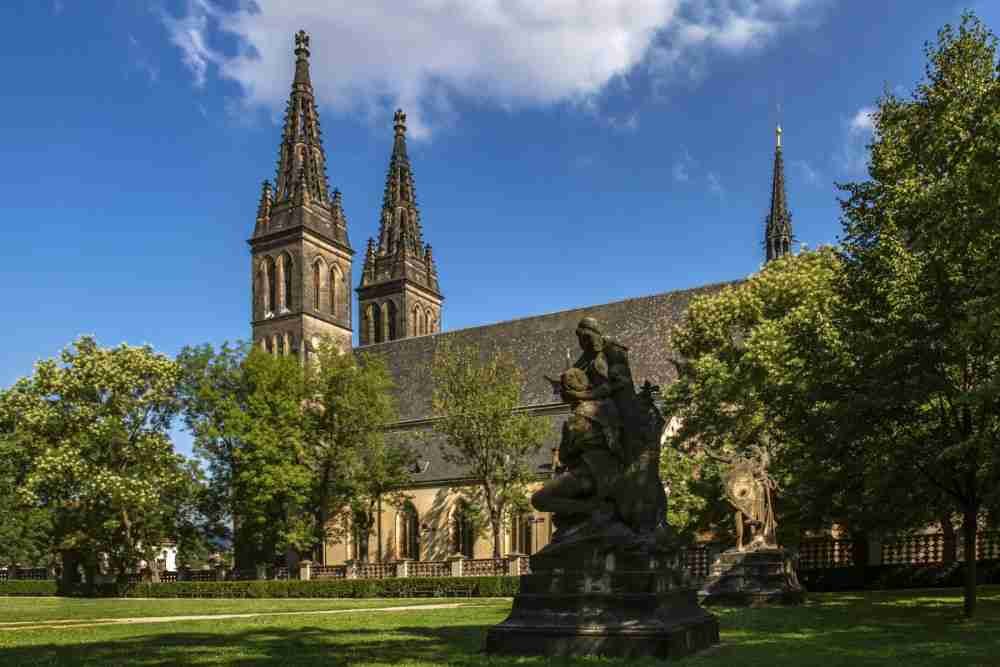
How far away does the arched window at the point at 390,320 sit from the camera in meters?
80.2

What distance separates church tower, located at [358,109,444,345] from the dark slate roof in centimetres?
1429

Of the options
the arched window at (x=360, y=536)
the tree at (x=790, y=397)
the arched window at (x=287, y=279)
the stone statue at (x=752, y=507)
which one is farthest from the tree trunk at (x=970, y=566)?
the arched window at (x=287, y=279)

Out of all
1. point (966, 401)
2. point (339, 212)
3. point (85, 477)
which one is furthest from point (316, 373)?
point (966, 401)

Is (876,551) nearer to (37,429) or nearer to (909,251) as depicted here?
(909,251)

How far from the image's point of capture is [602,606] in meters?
11.1

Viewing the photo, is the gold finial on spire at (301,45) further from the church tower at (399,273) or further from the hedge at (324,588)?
the hedge at (324,588)

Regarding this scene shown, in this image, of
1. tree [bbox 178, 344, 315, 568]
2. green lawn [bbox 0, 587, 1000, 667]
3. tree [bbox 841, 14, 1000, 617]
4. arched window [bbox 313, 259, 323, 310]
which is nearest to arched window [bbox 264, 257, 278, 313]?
arched window [bbox 313, 259, 323, 310]

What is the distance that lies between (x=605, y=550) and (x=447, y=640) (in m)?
3.16

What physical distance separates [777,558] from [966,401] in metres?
8.21

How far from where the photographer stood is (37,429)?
42344 mm

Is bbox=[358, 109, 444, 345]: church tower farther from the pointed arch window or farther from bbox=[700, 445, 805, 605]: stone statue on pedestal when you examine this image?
bbox=[700, 445, 805, 605]: stone statue on pedestal

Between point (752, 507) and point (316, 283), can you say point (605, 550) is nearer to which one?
point (752, 507)

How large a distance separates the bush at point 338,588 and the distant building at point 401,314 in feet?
35.0

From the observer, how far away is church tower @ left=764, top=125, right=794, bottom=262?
69.1 m
